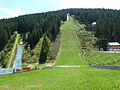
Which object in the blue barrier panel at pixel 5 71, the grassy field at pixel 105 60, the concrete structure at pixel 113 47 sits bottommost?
the grassy field at pixel 105 60

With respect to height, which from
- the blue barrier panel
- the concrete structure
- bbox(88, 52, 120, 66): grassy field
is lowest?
bbox(88, 52, 120, 66): grassy field

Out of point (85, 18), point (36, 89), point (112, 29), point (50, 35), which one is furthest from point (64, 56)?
point (85, 18)

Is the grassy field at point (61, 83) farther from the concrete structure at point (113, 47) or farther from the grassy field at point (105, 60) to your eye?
the concrete structure at point (113, 47)

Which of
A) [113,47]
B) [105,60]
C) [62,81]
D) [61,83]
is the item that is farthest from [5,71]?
[113,47]

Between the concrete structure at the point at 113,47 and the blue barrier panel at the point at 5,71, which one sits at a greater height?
the blue barrier panel at the point at 5,71

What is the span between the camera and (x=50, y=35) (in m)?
91.1

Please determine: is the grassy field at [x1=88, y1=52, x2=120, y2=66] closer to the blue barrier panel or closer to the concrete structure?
the concrete structure

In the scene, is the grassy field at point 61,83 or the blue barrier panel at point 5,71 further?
the blue barrier panel at point 5,71

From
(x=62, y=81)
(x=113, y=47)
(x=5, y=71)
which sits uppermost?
(x=62, y=81)

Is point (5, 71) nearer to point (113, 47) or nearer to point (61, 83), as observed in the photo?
point (61, 83)

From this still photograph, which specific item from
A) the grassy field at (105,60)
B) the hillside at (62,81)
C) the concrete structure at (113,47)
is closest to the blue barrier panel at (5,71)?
the hillside at (62,81)

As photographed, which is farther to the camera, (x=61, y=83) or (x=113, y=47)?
(x=113, y=47)

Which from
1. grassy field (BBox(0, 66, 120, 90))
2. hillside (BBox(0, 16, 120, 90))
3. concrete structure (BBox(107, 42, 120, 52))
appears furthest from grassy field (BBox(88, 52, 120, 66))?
grassy field (BBox(0, 66, 120, 90))

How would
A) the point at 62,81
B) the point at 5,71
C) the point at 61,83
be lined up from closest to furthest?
1. the point at 61,83
2. the point at 62,81
3. the point at 5,71
